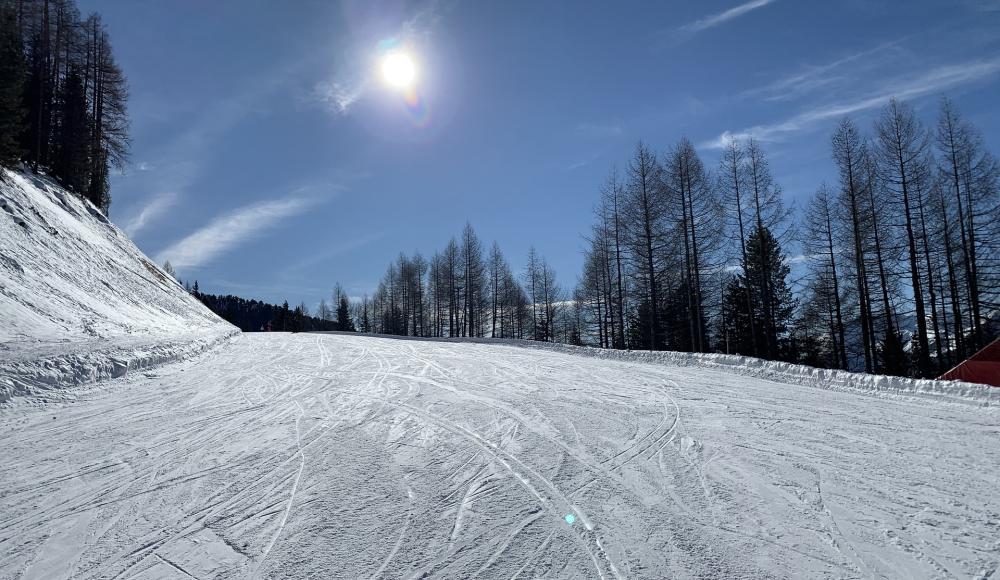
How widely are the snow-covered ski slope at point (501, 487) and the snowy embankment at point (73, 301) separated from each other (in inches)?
46.1

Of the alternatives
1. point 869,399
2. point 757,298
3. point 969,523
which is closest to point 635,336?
point 757,298

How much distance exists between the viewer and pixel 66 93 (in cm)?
2767

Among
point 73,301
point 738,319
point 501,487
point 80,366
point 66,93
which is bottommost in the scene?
point 501,487

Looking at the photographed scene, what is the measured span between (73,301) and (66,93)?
24.6 metres

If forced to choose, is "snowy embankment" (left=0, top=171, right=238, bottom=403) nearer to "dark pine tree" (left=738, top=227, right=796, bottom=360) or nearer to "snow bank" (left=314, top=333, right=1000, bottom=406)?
"snow bank" (left=314, top=333, right=1000, bottom=406)

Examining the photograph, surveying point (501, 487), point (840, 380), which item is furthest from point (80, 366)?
point (840, 380)

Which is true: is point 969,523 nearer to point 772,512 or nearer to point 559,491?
point 772,512

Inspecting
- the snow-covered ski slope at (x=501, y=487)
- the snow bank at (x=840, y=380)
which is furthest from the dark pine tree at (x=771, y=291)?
the snow-covered ski slope at (x=501, y=487)

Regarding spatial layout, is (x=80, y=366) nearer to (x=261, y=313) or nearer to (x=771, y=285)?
(x=771, y=285)

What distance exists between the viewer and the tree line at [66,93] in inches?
1004

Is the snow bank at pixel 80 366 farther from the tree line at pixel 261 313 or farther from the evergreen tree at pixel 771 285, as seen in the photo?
the tree line at pixel 261 313

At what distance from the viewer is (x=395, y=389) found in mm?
8336

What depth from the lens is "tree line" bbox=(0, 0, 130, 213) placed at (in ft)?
83.7

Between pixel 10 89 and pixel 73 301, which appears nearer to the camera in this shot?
pixel 73 301
